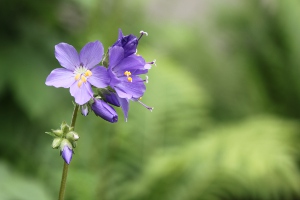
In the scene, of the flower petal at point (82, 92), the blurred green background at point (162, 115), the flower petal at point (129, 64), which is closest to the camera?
the flower petal at point (82, 92)

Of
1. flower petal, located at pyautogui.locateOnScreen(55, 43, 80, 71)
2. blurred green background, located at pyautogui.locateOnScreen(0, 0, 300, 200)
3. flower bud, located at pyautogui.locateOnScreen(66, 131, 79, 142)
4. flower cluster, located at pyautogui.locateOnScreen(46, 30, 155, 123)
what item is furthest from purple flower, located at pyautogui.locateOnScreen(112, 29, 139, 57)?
blurred green background, located at pyautogui.locateOnScreen(0, 0, 300, 200)

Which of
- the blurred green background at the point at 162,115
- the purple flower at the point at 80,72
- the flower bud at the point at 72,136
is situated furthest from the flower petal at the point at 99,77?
the blurred green background at the point at 162,115

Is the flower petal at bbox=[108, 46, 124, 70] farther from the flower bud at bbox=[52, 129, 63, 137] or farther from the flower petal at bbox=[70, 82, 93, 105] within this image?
the flower bud at bbox=[52, 129, 63, 137]

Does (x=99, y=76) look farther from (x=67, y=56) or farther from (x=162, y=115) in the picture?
(x=162, y=115)

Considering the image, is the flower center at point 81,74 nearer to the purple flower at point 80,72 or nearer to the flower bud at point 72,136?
the purple flower at point 80,72

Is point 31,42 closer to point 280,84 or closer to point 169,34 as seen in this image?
point 169,34

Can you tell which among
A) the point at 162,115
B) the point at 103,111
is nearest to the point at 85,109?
the point at 103,111

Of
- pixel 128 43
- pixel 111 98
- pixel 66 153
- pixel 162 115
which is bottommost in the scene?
pixel 66 153
